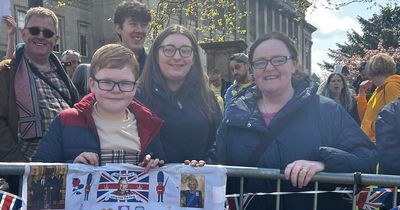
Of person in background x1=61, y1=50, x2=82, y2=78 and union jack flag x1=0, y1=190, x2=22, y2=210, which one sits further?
person in background x1=61, y1=50, x2=82, y2=78

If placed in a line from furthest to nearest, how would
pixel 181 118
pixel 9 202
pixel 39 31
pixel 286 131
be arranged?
pixel 39 31 < pixel 181 118 < pixel 286 131 < pixel 9 202

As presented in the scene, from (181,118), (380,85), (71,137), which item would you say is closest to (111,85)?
(71,137)

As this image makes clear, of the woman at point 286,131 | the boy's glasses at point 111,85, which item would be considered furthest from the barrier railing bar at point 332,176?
the boy's glasses at point 111,85

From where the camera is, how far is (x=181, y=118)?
334cm

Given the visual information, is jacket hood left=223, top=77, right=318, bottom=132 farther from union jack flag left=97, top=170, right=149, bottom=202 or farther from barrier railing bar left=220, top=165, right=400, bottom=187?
union jack flag left=97, top=170, right=149, bottom=202

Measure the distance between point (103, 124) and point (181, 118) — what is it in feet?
2.35

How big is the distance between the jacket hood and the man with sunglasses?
1.38 m

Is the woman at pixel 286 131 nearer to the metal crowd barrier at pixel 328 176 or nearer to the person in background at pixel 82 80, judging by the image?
the metal crowd barrier at pixel 328 176

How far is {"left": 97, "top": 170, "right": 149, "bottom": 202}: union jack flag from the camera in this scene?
250cm

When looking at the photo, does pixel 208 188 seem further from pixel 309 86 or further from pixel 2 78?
pixel 2 78

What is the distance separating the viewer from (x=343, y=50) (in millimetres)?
40594

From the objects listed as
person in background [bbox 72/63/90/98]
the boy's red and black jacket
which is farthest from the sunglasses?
the boy's red and black jacket

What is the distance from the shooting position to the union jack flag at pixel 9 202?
2.34 metres

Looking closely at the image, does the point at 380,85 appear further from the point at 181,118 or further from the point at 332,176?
the point at 332,176
